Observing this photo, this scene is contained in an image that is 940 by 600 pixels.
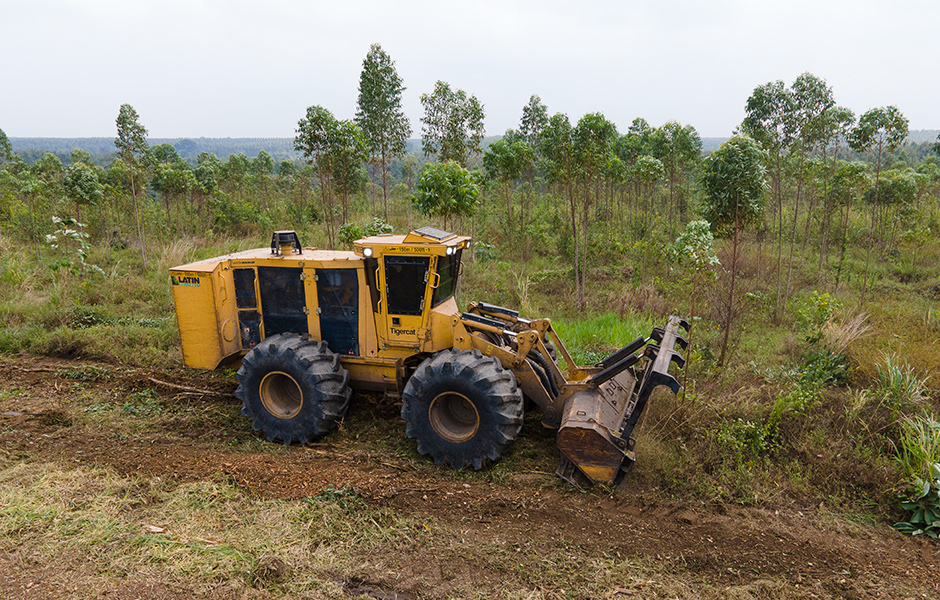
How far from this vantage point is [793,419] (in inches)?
248

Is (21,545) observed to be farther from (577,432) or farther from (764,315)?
(764,315)

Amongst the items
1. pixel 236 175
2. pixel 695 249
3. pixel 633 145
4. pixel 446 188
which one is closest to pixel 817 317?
pixel 695 249

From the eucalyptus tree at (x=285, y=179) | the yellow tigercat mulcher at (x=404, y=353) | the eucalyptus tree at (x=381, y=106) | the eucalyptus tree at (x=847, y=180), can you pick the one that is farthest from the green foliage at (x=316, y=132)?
the eucalyptus tree at (x=285, y=179)

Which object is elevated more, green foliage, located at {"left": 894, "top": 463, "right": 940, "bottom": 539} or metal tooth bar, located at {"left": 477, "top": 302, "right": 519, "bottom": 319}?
metal tooth bar, located at {"left": 477, "top": 302, "right": 519, "bottom": 319}

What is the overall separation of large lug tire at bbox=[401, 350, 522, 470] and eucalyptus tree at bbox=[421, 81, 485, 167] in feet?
30.8

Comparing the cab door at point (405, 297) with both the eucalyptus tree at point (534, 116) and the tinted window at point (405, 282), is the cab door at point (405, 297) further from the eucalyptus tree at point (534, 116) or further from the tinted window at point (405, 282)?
the eucalyptus tree at point (534, 116)

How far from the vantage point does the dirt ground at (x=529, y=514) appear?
421 cm

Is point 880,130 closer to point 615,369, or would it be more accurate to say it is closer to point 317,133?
point 615,369

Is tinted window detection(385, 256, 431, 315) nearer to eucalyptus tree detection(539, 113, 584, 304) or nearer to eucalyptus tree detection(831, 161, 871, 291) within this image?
eucalyptus tree detection(539, 113, 584, 304)

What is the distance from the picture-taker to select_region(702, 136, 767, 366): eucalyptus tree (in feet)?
24.6

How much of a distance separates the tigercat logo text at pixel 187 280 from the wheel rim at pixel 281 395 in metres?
1.58

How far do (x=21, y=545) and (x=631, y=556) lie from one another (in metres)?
4.94

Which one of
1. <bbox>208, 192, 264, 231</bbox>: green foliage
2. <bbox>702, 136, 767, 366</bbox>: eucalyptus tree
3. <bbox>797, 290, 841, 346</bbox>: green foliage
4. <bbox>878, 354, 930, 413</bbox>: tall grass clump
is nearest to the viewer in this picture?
<bbox>878, 354, 930, 413</bbox>: tall grass clump

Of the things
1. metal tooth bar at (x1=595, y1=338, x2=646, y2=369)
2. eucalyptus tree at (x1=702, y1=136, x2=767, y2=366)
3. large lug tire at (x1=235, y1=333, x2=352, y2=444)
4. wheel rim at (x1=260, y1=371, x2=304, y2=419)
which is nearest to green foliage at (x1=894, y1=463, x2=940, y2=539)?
metal tooth bar at (x1=595, y1=338, x2=646, y2=369)
